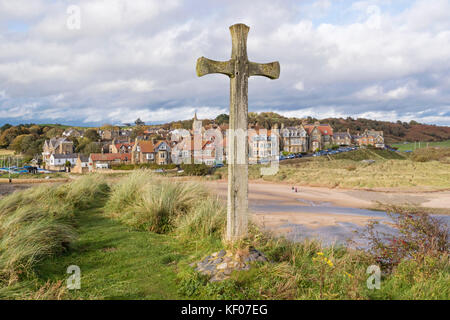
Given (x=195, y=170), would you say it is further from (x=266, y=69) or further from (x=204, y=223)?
(x=266, y=69)

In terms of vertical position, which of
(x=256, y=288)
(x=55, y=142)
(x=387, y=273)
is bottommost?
(x=387, y=273)

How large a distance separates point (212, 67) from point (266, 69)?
1.19 metres

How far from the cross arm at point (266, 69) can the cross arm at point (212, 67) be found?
485 mm

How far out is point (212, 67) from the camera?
203 inches

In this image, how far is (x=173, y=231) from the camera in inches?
318

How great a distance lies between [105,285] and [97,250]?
6.59 ft

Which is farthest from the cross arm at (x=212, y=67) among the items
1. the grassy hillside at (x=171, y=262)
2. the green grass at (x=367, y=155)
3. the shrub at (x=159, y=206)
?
the green grass at (x=367, y=155)

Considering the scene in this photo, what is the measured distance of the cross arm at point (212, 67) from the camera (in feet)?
16.8

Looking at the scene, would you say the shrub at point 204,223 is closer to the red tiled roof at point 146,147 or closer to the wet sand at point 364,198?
the wet sand at point 364,198

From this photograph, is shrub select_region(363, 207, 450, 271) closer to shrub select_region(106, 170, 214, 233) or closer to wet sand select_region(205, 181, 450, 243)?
wet sand select_region(205, 181, 450, 243)

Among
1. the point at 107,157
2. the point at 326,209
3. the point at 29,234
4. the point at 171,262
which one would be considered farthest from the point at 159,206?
the point at 107,157
